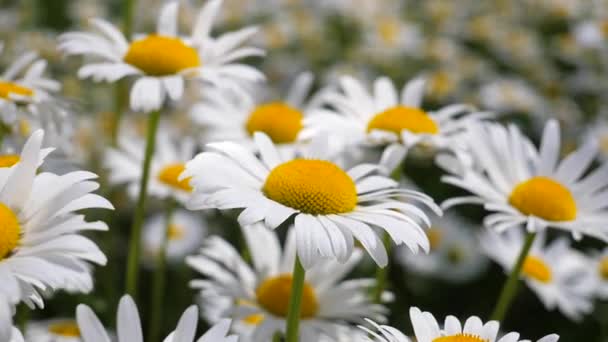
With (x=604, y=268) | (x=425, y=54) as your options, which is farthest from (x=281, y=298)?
(x=425, y=54)

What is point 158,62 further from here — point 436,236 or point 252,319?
point 436,236

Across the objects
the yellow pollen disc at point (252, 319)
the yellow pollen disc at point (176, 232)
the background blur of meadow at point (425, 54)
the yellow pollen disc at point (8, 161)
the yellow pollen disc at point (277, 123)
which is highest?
the background blur of meadow at point (425, 54)

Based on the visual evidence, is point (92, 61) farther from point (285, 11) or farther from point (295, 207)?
point (285, 11)

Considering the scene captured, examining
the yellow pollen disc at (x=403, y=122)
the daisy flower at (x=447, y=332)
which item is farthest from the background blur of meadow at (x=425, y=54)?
the daisy flower at (x=447, y=332)

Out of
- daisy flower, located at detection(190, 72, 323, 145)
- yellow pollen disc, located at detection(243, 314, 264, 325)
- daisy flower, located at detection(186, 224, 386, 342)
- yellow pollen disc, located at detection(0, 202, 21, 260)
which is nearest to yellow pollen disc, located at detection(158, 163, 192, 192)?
daisy flower, located at detection(190, 72, 323, 145)

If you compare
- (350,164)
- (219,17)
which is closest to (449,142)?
(350,164)

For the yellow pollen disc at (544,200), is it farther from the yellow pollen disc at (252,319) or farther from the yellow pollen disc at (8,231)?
the yellow pollen disc at (8,231)

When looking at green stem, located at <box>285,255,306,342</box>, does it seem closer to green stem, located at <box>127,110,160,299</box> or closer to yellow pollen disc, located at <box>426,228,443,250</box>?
green stem, located at <box>127,110,160,299</box>
